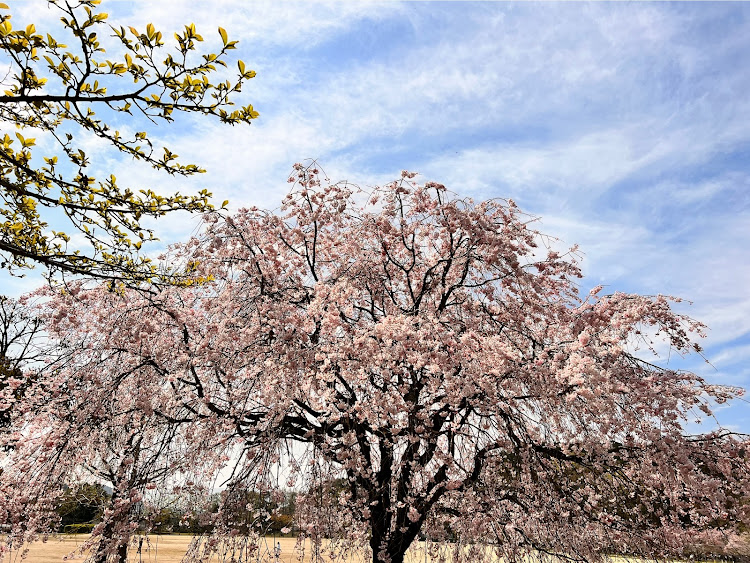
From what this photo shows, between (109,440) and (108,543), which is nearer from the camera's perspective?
(108,543)

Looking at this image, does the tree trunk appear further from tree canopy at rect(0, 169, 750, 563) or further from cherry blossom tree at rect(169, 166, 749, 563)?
cherry blossom tree at rect(169, 166, 749, 563)

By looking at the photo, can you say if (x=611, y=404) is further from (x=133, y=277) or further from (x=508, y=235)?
(x=133, y=277)

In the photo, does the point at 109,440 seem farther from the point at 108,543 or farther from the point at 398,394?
the point at 398,394

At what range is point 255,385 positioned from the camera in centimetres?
634

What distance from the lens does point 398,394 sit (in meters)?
6.03

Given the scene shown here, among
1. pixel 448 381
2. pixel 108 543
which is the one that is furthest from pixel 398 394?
pixel 108 543

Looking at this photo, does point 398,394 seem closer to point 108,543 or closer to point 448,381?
point 448,381

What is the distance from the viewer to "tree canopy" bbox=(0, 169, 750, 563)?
5652mm

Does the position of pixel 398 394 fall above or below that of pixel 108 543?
above

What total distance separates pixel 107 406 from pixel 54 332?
11.0 feet

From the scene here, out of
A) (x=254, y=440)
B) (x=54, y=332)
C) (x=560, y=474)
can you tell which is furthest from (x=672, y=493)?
(x=54, y=332)

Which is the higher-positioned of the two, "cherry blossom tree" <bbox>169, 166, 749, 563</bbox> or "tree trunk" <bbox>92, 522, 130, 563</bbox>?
"cherry blossom tree" <bbox>169, 166, 749, 563</bbox>

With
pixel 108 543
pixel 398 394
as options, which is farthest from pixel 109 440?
pixel 398 394

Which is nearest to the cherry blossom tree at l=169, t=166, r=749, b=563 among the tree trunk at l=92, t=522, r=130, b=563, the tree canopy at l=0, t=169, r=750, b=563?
the tree canopy at l=0, t=169, r=750, b=563
